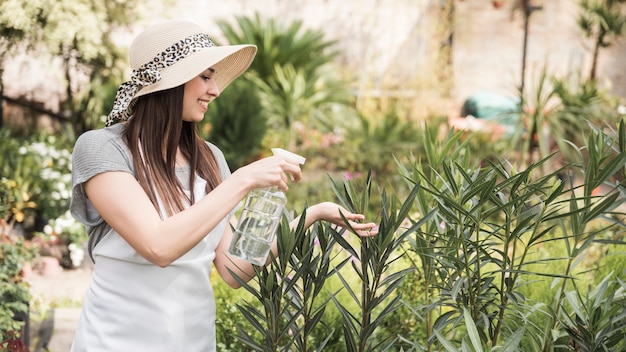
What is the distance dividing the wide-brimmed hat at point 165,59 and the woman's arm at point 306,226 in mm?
415

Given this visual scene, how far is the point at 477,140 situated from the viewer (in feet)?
26.4

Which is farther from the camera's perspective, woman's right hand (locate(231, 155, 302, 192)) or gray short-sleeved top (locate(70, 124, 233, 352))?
gray short-sleeved top (locate(70, 124, 233, 352))

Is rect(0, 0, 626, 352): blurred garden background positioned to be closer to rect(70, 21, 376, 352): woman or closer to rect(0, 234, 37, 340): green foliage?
rect(0, 234, 37, 340): green foliage

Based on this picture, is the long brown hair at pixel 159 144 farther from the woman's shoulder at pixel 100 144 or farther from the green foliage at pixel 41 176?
the green foliage at pixel 41 176

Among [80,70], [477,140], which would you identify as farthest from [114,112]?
[80,70]

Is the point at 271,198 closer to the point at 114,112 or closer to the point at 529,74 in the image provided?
the point at 114,112

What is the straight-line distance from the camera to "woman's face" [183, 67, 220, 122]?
2078mm

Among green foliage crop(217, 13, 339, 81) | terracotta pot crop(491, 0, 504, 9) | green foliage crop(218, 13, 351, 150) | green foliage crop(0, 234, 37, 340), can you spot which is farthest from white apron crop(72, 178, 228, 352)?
terracotta pot crop(491, 0, 504, 9)

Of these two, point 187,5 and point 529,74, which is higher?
point 187,5

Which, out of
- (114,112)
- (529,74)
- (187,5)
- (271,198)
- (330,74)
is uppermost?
(114,112)

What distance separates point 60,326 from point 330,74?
5721 millimetres

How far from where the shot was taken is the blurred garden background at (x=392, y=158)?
2160mm

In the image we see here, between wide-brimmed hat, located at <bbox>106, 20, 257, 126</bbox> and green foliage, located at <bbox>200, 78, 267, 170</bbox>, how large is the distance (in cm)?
503

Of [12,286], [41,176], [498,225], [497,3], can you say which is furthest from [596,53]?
[498,225]
